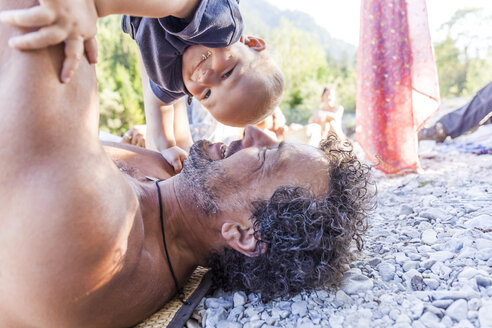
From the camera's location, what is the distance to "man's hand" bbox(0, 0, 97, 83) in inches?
36.4

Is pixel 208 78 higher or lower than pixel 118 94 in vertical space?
higher

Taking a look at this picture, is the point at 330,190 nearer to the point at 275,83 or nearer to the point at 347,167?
the point at 347,167

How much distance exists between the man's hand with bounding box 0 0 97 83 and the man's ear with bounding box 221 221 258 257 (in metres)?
0.99

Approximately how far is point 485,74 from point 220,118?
14.3 metres

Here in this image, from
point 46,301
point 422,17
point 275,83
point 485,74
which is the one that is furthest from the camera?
point 485,74

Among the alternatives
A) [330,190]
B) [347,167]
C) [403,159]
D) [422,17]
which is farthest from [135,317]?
[422,17]

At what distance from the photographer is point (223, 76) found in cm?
227

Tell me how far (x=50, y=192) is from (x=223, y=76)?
1442mm

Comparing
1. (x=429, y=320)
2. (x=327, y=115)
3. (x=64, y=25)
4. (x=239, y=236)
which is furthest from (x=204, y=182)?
(x=327, y=115)

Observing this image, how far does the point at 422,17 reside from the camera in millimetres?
3900

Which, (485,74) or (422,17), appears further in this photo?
(485,74)

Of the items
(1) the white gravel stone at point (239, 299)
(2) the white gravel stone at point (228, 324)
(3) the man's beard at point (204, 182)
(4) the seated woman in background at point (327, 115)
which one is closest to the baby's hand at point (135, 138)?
(3) the man's beard at point (204, 182)

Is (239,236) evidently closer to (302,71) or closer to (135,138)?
(135,138)

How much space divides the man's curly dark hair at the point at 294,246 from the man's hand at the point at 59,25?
1.01 m
